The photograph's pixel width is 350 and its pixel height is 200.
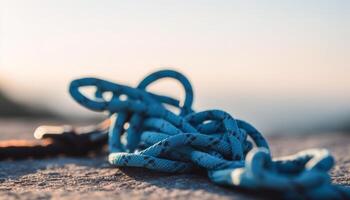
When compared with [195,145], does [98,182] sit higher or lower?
lower

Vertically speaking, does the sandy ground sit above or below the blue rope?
below

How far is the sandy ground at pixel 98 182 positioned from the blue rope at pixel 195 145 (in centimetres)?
5

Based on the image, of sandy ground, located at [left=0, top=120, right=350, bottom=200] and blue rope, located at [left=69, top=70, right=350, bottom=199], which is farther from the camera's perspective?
sandy ground, located at [left=0, top=120, right=350, bottom=200]

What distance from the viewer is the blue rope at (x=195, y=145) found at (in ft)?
4.95

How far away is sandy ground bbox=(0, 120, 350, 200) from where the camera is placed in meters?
1.66

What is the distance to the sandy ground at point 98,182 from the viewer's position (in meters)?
1.66

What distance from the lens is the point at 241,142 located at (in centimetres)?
199

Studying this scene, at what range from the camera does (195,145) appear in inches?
76.1

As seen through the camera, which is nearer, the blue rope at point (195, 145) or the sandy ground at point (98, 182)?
the blue rope at point (195, 145)

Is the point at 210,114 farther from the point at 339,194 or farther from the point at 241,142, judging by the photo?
the point at 339,194

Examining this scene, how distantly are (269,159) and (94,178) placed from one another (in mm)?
713

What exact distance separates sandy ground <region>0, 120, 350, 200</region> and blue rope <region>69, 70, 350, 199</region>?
1.9 inches

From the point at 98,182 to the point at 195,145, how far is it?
1.14 feet

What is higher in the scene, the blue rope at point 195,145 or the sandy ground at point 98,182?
the blue rope at point 195,145
